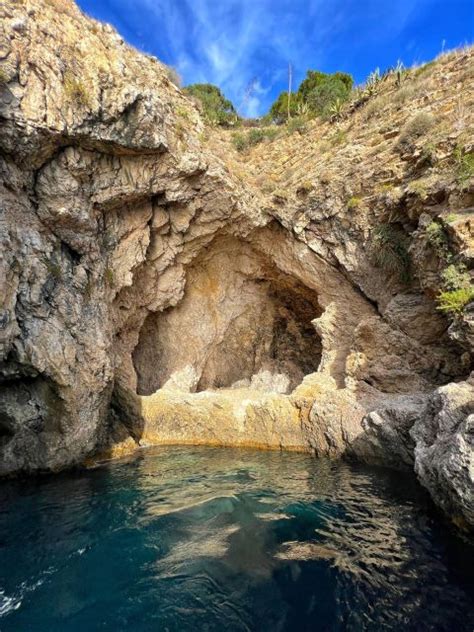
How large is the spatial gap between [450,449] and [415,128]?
12.0 meters

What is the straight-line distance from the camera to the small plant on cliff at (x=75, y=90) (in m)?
9.98

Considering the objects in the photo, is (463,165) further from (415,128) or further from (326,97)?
(326,97)

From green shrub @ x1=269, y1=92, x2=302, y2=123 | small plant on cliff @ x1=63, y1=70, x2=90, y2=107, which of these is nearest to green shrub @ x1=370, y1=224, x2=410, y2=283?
small plant on cliff @ x1=63, y1=70, x2=90, y2=107

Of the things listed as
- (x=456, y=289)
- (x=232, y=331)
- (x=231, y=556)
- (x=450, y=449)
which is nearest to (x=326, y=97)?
(x=232, y=331)

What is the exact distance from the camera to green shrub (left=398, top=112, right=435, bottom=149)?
44.0ft

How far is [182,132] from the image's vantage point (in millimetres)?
13539

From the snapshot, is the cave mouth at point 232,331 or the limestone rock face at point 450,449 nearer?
the limestone rock face at point 450,449

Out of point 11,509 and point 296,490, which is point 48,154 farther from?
point 296,490

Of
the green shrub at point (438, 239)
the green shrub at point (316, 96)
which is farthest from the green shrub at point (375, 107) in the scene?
the green shrub at point (438, 239)

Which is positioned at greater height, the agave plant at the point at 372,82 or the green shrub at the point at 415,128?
the agave plant at the point at 372,82

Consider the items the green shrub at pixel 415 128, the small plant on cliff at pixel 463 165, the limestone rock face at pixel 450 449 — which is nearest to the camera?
the limestone rock face at pixel 450 449

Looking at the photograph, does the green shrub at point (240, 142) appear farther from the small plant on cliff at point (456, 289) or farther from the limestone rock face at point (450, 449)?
the limestone rock face at point (450, 449)

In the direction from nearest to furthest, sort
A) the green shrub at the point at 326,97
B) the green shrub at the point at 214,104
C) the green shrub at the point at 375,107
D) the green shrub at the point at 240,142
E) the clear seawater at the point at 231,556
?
the clear seawater at the point at 231,556, the green shrub at the point at 375,107, the green shrub at the point at 326,97, the green shrub at the point at 240,142, the green shrub at the point at 214,104

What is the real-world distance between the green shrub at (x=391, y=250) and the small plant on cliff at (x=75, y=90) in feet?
33.9
